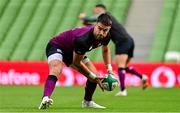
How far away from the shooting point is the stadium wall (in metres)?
21.1

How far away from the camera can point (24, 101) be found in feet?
47.5

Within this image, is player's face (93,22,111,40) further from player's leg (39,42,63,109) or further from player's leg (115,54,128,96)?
player's leg (115,54,128,96)

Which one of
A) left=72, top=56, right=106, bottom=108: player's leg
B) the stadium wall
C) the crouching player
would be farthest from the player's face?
the stadium wall

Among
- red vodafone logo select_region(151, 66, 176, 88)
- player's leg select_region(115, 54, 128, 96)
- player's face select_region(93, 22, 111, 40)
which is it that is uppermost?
red vodafone logo select_region(151, 66, 176, 88)

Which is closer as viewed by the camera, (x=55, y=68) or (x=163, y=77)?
(x=55, y=68)

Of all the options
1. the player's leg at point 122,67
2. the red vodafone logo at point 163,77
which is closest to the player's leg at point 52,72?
the player's leg at point 122,67

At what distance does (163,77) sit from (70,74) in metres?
3.01

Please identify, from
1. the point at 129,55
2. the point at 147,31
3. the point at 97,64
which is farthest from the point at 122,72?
the point at 147,31

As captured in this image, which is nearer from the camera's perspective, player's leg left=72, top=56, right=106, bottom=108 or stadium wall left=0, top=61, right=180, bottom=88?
player's leg left=72, top=56, right=106, bottom=108

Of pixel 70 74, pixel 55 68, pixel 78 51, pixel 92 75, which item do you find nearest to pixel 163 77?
pixel 70 74

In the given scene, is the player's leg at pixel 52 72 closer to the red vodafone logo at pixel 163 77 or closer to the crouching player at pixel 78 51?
the crouching player at pixel 78 51

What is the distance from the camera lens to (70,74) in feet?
71.8

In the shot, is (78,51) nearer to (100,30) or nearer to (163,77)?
(100,30)

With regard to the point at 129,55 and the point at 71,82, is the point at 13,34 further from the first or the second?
the point at 129,55
